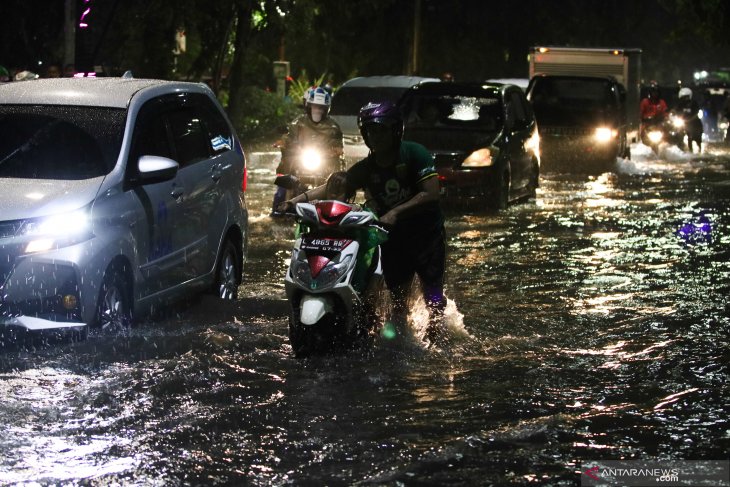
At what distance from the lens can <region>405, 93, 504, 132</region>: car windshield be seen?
19750mm

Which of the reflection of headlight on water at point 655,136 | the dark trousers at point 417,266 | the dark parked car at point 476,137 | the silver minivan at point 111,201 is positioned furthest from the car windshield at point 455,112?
the reflection of headlight on water at point 655,136

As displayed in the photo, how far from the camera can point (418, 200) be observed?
27.8 feet

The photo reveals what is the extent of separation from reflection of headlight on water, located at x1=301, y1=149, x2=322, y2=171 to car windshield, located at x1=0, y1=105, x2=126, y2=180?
23.6 ft

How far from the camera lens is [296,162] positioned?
16844 millimetres

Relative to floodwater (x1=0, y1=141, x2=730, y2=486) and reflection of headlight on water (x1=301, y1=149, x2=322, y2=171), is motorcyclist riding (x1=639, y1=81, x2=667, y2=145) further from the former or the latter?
floodwater (x1=0, y1=141, x2=730, y2=486)

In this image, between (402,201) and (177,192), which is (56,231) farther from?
(402,201)

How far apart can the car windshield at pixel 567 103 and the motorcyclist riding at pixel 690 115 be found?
3.66 meters

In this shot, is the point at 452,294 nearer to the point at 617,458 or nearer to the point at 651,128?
the point at 617,458

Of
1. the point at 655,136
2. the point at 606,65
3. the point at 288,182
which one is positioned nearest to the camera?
the point at 288,182

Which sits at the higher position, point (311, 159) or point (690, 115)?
point (311, 159)

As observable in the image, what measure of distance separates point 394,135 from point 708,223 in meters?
9.54

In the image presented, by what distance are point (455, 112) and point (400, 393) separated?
495 inches

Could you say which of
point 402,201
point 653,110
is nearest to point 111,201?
point 402,201

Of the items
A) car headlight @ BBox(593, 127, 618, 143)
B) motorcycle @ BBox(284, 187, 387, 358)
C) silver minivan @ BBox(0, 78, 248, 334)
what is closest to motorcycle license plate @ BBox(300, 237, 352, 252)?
motorcycle @ BBox(284, 187, 387, 358)
